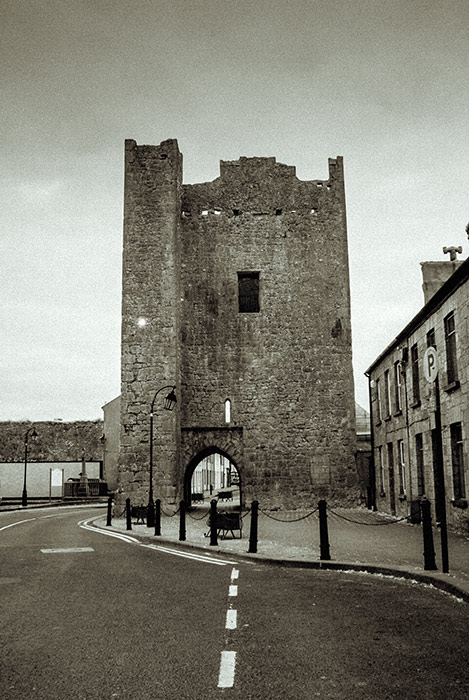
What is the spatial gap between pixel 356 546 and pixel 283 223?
67.9 feet

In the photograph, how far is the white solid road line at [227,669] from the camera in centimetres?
475

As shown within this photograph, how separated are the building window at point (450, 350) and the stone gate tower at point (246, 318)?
13.4m

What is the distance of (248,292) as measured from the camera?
3181cm

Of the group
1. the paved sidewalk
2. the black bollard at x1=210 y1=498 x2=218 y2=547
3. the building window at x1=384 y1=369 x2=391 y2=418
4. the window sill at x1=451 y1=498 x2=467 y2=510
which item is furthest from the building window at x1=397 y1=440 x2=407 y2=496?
the black bollard at x1=210 y1=498 x2=218 y2=547

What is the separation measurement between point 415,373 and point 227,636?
15.6 m

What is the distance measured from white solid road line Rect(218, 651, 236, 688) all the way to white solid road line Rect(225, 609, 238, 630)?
945mm

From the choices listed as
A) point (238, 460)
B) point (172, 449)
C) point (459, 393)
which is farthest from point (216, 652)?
point (238, 460)

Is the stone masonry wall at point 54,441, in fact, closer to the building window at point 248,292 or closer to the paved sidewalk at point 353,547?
the building window at point 248,292

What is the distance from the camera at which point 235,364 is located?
3083cm

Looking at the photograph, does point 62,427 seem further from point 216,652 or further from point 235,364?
point 216,652

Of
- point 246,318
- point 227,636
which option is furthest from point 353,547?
point 246,318

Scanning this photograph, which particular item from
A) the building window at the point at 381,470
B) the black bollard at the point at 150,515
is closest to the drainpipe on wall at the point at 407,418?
the building window at the point at 381,470

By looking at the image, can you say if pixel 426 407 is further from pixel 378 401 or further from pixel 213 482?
pixel 213 482

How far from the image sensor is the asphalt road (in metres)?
4.71
